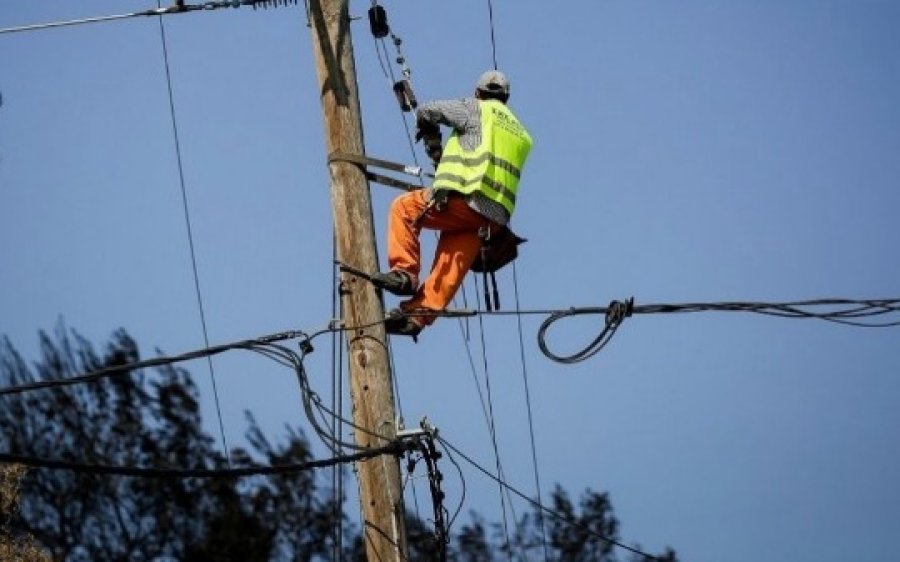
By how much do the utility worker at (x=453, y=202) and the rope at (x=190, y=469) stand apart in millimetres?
822

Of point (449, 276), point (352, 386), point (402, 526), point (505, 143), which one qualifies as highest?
point (505, 143)

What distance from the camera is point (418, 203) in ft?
32.5

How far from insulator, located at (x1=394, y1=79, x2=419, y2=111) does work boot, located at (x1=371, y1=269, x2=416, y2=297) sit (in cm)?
133

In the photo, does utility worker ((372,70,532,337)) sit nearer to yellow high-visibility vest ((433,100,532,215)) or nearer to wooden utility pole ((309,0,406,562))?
yellow high-visibility vest ((433,100,532,215))

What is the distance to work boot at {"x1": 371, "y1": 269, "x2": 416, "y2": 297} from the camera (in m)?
9.52

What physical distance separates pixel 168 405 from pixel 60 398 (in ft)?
5.57

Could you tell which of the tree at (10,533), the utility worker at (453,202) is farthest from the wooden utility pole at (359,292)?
the tree at (10,533)

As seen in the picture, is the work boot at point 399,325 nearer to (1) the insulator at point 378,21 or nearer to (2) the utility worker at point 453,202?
(2) the utility worker at point 453,202

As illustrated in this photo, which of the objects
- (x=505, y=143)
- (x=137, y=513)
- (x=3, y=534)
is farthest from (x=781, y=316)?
(x=137, y=513)

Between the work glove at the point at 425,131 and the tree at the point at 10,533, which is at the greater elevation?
the work glove at the point at 425,131

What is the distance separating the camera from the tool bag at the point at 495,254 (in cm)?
1010

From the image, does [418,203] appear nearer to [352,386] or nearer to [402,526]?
[352,386]

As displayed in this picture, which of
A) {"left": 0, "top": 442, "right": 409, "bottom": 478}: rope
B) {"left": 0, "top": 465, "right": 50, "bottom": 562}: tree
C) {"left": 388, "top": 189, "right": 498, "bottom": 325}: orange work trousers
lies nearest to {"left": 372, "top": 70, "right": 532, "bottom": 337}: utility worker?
{"left": 388, "top": 189, "right": 498, "bottom": 325}: orange work trousers

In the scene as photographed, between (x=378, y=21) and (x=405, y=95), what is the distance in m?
0.56
